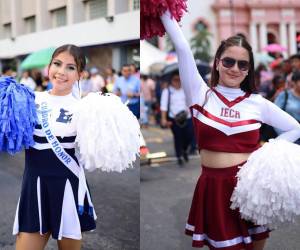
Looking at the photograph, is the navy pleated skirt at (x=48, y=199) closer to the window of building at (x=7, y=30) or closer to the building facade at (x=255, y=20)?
the window of building at (x=7, y=30)

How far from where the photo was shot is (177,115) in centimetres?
670

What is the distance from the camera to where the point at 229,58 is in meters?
2.20

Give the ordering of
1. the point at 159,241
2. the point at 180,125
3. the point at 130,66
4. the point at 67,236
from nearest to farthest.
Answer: the point at 67,236
the point at 159,241
the point at 180,125
the point at 130,66

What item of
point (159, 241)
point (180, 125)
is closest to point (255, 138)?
point (159, 241)

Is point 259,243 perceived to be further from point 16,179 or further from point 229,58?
point 16,179

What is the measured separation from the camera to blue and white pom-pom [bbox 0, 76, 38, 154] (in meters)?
1.98

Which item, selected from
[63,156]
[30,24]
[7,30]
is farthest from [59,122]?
[30,24]

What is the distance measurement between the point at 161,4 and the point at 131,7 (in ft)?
5.32

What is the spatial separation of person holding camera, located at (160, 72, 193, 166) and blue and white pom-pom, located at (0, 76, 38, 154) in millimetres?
4618

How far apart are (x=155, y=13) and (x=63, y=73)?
0.53 metres

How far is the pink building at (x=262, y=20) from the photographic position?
111 ft

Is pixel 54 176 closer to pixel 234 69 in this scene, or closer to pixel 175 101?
pixel 234 69

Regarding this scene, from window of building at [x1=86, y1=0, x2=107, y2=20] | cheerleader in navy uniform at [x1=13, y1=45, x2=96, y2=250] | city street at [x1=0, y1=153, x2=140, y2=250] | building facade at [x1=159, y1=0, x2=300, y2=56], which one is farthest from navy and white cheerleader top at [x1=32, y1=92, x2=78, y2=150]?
building facade at [x1=159, y1=0, x2=300, y2=56]

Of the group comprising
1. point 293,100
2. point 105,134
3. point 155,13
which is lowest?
point 105,134
